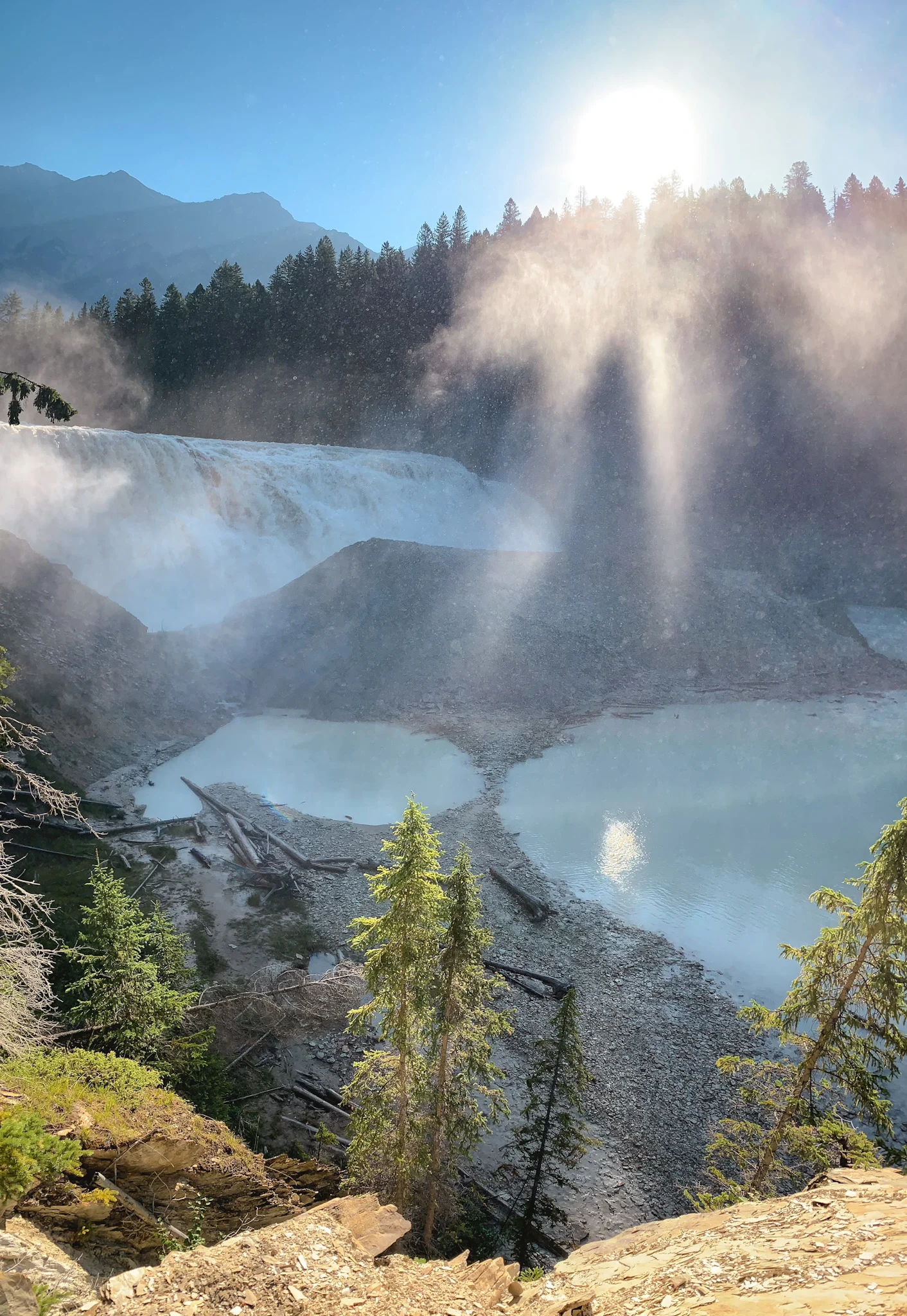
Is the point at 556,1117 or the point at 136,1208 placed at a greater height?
the point at 136,1208

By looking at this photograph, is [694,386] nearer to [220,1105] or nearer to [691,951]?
[691,951]

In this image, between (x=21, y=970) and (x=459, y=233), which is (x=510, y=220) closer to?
(x=459, y=233)

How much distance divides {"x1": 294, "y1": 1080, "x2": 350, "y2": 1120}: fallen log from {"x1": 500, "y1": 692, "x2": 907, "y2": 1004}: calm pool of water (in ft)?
33.1

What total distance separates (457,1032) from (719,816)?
19.0 meters

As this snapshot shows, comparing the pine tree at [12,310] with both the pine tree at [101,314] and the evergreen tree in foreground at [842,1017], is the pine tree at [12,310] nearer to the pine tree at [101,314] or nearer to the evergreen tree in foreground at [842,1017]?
the pine tree at [101,314]

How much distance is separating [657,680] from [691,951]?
24.5 m

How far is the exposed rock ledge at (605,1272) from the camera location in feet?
15.3

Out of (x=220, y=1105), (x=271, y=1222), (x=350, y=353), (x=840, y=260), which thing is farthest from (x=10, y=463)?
(x=840, y=260)

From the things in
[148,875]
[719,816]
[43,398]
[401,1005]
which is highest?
[43,398]

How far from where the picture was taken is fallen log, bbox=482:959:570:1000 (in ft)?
53.9

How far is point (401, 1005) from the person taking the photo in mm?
8852

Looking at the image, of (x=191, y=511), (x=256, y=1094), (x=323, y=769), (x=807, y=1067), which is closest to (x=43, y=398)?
(x=256, y=1094)

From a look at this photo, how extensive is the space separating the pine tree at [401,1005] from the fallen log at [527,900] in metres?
10.3

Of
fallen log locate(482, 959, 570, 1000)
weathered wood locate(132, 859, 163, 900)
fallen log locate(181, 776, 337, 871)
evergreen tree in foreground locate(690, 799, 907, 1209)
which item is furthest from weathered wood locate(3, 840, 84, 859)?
evergreen tree in foreground locate(690, 799, 907, 1209)
